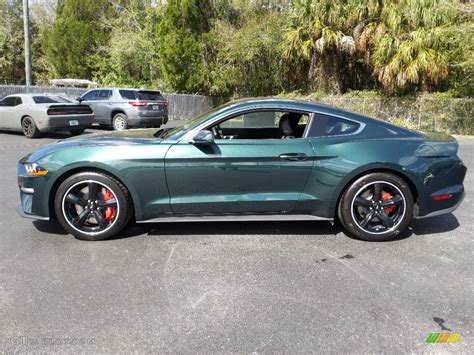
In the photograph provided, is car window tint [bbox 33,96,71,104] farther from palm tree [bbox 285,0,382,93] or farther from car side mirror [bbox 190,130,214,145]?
palm tree [bbox 285,0,382,93]

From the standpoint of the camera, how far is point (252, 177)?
392 cm

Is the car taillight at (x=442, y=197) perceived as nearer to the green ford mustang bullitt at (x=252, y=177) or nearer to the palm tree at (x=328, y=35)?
the green ford mustang bullitt at (x=252, y=177)

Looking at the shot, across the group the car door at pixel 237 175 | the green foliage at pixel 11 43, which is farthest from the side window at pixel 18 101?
the green foliage at pixel 11 43

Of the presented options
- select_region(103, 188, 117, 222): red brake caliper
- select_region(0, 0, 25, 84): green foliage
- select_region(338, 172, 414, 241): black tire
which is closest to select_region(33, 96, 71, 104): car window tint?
select_region(103, 188, 117, 222): red brake caliper

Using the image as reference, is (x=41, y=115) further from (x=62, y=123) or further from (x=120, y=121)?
(x=120, y=121)

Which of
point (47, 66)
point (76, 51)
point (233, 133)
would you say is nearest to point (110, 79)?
point (76, 51)

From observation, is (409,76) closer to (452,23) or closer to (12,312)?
(452,23)

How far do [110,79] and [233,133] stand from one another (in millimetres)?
24970

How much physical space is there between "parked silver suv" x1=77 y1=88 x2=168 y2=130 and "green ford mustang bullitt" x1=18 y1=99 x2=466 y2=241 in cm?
997

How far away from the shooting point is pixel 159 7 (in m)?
23.8

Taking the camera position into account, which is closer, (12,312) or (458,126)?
(12,312)

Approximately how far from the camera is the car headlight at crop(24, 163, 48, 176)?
389 centimetres

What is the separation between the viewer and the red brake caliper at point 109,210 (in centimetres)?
399

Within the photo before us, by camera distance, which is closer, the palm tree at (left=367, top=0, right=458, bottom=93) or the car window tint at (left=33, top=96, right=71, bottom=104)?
the car window tint at (left=33, top=96, right=71, bottom=104)
